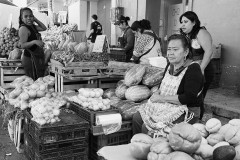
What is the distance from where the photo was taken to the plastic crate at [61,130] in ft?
9.03

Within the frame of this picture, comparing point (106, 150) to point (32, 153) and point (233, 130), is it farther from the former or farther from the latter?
point (32, 153)

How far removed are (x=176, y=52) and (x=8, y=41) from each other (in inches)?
212

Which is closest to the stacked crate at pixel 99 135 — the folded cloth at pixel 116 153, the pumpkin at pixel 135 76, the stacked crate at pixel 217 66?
the pumpkin at pixel 135 76

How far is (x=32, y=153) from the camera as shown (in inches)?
121

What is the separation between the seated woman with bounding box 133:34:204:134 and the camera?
2.57 metres

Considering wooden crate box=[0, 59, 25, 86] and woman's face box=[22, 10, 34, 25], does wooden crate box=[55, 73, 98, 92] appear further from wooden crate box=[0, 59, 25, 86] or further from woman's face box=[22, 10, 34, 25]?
wooden crate box=[0, 59, 25, 86]

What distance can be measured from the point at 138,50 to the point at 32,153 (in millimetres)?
2636

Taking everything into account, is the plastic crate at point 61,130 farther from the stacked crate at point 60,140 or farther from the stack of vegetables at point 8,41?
the stack of vegetables at point 8,41

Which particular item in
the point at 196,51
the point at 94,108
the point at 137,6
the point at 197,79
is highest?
the point at 137,6

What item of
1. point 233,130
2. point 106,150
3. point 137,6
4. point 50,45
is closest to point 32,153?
point 106,150

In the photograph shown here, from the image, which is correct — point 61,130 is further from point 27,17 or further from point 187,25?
point 27,17

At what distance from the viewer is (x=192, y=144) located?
4.95ft

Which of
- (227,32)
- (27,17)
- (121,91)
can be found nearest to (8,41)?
(27,17)

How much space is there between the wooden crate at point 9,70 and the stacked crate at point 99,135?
2777 millimetres
